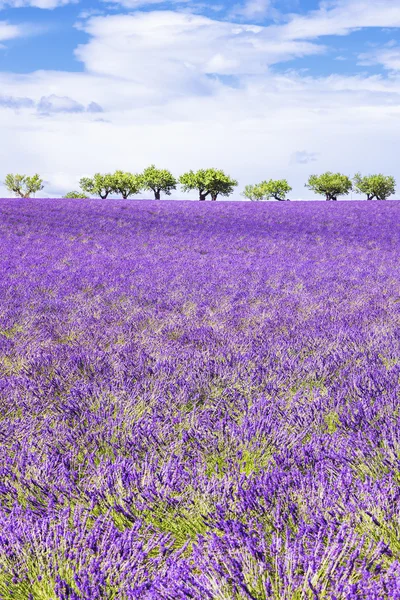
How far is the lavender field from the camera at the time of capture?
143 centimetres

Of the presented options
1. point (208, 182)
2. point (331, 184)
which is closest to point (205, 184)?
point (208, 182)

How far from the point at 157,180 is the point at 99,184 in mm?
10357

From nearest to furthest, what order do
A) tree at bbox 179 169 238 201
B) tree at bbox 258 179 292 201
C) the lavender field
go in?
1. the lavender field
2. tree at bbox 179 169 238 201
3. tree at bbox 258 179 292 201

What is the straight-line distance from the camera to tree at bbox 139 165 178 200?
5978 cm

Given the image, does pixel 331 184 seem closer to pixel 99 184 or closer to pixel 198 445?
pixel 99 184

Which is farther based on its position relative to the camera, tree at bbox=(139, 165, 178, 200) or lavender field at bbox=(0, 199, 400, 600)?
tree at bbox=(139, 165, 178, 200)

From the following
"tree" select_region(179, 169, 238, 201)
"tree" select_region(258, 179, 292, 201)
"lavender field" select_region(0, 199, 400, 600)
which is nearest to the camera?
"lavender field" select_region(0, 199, 400, 600)

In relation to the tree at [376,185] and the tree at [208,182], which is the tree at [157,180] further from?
the tree at [376,185]

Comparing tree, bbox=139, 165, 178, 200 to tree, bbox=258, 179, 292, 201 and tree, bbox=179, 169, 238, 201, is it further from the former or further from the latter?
tree, bbox=258, 179, 292, 201

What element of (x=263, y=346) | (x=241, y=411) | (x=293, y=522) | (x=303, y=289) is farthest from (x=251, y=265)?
(x=293, y=522)

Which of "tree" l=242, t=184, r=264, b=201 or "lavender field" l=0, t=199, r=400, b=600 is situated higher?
"tree" l=242, t=184, r=264, b=201

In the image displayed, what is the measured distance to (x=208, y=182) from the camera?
56.5 m

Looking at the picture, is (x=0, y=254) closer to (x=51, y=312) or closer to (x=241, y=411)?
(x=51, y=312)

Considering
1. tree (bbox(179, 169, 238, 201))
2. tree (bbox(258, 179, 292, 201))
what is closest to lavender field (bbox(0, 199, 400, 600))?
tree (bbox(179, 169, 238, 201))
